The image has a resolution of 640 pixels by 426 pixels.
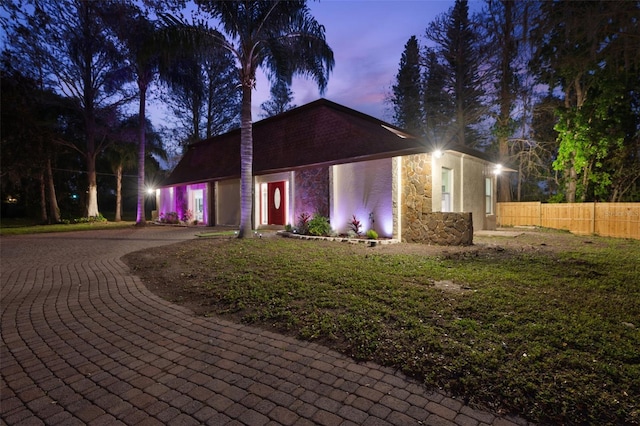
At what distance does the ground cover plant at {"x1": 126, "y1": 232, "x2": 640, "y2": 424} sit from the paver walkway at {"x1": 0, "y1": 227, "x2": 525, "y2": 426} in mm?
324

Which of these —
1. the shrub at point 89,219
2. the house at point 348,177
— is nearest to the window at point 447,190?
the house at point 348,177

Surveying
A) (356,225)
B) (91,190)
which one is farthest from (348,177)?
(91,190)

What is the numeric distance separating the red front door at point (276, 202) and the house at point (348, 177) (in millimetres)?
49

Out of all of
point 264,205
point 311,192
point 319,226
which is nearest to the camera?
point 319,226

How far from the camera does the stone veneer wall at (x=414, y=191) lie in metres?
10.6

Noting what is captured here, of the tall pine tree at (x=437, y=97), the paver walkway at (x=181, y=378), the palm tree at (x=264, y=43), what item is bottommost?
the paver walkway at (x=181, y=378)

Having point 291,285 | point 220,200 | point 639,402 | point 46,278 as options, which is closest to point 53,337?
point 291,285

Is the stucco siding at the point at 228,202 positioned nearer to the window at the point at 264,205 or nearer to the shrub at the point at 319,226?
the window at the point at 264,205

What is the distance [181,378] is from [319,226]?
9258mm

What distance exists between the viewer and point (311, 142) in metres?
14.1

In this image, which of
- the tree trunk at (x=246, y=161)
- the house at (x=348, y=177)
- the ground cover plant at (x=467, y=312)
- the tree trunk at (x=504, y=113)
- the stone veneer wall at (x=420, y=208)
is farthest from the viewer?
the tree trunk at (x=504, y=113)

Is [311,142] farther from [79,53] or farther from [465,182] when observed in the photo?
[79,53]

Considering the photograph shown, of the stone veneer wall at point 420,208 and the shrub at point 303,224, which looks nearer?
the stone veneer wall at point 420,208

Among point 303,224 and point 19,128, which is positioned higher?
point 19,128
